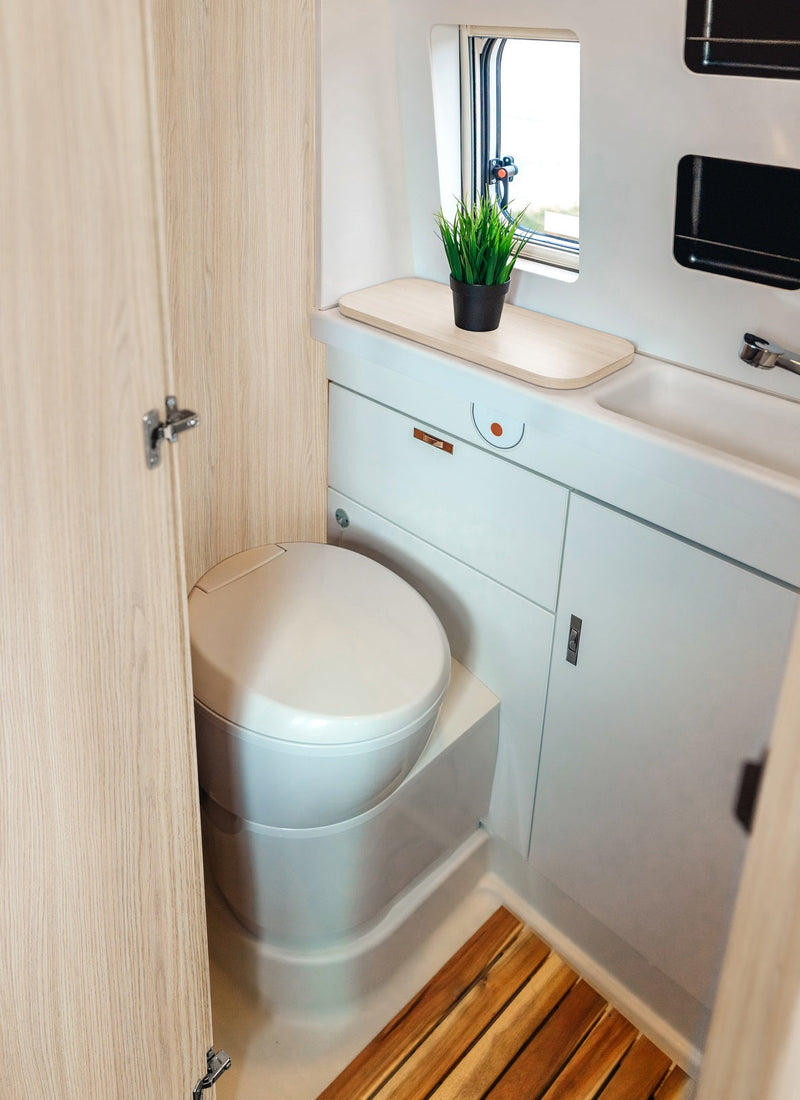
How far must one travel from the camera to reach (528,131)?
147 centimetres

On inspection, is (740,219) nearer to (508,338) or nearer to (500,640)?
(508,338)

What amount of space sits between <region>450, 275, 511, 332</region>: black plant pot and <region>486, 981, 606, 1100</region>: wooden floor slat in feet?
3.48

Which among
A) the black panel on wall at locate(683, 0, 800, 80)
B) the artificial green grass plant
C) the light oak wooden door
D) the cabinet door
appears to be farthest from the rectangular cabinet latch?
the black panel on wall at locate(683, 0, 800, 80)

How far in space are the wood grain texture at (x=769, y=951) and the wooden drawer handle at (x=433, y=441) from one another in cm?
117

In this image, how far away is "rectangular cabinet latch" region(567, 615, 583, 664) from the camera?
52.7 inches

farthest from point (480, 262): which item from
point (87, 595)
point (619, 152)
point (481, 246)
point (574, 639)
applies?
point (87, 595)

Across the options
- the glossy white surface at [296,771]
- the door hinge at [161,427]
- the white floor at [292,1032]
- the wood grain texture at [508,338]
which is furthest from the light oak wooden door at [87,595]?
the wood grain texture at [508,338]

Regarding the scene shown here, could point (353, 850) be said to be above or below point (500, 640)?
below

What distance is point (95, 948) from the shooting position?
3.00ft

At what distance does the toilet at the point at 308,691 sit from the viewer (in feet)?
3.80

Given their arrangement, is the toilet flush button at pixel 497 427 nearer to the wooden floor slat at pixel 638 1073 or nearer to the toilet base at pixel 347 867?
the toilet base at pixel 347 867

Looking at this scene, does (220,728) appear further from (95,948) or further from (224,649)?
(95,948)

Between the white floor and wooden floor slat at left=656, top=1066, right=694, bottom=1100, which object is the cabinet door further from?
the white floor

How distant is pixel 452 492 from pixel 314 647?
1.19 feet
